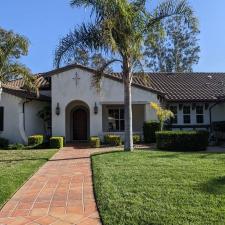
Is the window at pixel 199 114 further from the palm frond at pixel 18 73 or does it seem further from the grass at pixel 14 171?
the grass at pixel 14 171

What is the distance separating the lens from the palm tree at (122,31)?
587 inches

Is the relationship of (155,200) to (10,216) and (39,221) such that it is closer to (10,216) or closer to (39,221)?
(39,221)

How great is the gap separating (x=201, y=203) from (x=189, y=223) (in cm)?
106

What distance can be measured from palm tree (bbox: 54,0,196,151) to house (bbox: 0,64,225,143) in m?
5.20

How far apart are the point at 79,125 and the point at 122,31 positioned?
11.0 m

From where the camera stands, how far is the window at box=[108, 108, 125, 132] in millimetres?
24688

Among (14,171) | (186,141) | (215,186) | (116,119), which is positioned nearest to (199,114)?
(116,119)

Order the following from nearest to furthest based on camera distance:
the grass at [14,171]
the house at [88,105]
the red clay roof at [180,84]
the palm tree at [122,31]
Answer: the grass at [14,171] → the palm tree at [122,31] → the house at [88,105] → the red clay roof at [180,84]

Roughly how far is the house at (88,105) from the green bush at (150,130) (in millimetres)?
1152

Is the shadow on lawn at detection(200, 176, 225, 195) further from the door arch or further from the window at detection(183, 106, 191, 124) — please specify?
the door arch

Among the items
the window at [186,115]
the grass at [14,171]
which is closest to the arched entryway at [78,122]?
the window at [186,115]

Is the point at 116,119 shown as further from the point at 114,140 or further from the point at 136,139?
the point at 114,140

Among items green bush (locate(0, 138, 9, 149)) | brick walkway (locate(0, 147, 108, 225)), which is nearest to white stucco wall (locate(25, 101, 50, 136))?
green bush (locate(0, 138, 9, 149))

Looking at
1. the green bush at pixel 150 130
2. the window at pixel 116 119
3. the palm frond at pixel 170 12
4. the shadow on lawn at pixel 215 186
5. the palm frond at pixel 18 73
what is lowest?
the shadow on lawn at pixel 215 186
